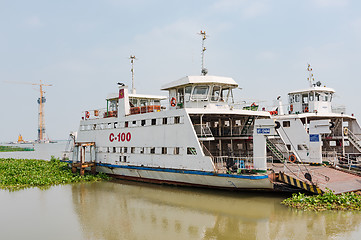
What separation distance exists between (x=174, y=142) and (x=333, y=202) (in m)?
9.10

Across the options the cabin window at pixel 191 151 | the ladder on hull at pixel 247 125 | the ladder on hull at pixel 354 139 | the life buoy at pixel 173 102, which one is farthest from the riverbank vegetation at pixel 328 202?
the ladder on hull at pixel 354 139

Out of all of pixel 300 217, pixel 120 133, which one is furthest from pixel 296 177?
pixel 120 133

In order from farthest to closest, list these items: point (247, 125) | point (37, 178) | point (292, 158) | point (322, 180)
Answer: point (37, 178)
point (247, 125)
point (292, 158)
point (322, 180)

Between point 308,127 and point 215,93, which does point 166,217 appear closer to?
point 215,93

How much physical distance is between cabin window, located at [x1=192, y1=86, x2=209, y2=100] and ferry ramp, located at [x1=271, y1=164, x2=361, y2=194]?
664 cm

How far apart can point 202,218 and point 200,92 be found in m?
8.81

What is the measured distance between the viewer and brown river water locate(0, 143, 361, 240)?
11344 mm

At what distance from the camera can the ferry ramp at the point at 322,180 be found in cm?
1455

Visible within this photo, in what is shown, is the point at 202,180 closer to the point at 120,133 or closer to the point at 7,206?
the point at 120,133

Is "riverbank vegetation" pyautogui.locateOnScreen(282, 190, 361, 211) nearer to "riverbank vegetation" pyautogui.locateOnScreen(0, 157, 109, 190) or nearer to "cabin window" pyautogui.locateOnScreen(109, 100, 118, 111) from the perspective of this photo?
"riverbank vegetation" pyautogui.locateOnScreen(0, 157, 109, 190)

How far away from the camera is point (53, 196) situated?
18484 millimetres

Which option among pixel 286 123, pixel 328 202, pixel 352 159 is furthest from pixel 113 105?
pixel 352 159

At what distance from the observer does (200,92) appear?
19.7 metres

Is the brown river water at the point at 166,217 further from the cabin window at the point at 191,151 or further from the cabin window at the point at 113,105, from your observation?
the cabin window at the point at 113,105
